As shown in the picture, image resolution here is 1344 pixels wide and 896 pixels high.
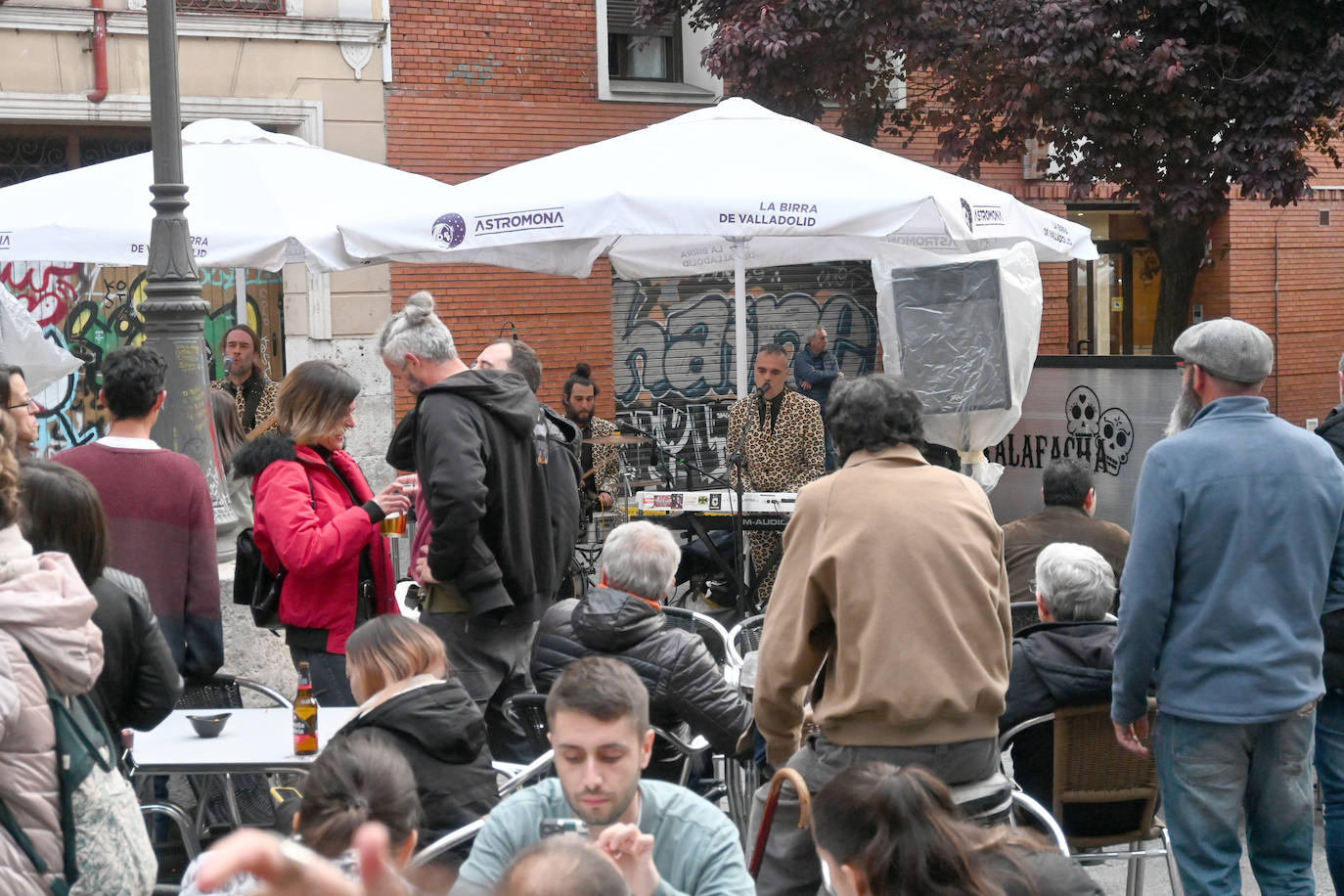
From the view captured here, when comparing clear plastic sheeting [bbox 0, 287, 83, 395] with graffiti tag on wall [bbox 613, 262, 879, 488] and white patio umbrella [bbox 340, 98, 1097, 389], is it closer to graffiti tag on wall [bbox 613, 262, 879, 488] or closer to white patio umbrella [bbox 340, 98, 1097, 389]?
white patio umbrella [bbox 340, 98, 1097, 389]

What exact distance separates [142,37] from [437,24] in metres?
2.88

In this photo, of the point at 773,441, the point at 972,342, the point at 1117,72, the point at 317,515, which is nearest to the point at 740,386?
Result: the point at 773,441

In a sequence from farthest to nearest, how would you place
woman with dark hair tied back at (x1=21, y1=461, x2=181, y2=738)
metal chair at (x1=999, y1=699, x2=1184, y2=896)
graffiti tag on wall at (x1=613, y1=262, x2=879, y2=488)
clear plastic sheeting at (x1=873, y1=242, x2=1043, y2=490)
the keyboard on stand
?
graffiti tag on wall at (x1=613, y1=262, x2=879, y2=488) → clear plastic sheeting at (x1=873, y1=242, x2=1043, y2=490) → the keyboard on stand → metal chair at (x1=999, y1=699, x2=1184, y2=896) → woman with dark hair tied back at (x1=21, y1=461, x2=181, y2=738)

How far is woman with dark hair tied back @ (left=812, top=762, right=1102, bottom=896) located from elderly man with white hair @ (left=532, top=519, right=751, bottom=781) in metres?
2.08

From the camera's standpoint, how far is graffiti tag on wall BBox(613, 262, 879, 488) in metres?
16.7

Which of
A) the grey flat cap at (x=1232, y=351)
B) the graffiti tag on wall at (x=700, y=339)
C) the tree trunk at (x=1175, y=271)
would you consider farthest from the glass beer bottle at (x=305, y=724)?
the tree trunk at (x=1175, y=271)

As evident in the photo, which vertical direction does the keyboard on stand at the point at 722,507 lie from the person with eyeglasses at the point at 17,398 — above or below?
below

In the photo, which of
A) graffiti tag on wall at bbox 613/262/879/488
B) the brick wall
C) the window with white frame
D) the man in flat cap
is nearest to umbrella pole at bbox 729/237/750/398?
the man in flat cap

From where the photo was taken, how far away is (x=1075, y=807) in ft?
15.3

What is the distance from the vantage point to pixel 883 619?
3713 mm

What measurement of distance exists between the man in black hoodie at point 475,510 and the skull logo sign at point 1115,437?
23.6ft

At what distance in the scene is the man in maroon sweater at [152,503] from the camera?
5.16m

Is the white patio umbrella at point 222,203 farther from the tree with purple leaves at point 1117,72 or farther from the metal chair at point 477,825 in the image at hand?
the tree with purple leaves at point 1117,72

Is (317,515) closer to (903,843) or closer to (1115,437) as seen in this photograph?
(903,843)
